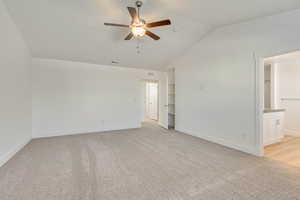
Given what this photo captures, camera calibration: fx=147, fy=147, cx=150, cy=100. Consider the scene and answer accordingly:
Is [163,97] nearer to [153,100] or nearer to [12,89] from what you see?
[153,100]

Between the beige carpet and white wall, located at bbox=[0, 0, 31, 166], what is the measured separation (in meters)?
0.35

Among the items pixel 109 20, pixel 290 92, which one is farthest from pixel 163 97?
pixel 290 92

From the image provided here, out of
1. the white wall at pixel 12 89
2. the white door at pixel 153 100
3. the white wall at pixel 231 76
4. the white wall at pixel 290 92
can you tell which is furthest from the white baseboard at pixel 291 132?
the white wall at pixel 12 89

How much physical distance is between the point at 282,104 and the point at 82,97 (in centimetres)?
677

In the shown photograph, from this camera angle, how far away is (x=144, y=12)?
3.05m

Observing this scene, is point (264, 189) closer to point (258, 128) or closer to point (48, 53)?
point (258, 128)

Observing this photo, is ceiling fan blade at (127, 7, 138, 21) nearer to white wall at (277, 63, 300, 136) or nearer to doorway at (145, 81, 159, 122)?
white wall at (277, 63, 300, 136)

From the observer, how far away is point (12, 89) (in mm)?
3061

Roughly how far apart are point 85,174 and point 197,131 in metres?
3.40

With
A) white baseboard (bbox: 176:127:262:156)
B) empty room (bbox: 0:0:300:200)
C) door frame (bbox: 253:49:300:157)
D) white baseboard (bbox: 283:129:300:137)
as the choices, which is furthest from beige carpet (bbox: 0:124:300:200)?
white baseboard (bbox: 283:129:300:137)

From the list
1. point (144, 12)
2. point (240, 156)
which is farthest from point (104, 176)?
point (144, 12)

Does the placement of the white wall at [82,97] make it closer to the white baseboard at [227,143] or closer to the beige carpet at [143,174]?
the beige carpet at [143,174]

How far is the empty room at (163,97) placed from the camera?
7.23ft

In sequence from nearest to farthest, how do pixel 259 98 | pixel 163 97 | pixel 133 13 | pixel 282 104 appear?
pixel 133 13 → pixel 259 98 → pixel 282 104 → pixel 163 97
